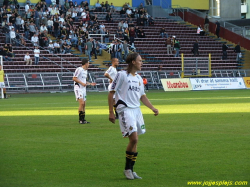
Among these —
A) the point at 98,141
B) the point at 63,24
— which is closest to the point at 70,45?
the point at 63,24

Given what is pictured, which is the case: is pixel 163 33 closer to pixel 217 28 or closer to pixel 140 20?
pixel 140 20

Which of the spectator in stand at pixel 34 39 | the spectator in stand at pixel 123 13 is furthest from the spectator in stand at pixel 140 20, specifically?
the spectator in stand at pixel 34 39

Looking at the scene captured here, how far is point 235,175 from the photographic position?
8500 millimetres

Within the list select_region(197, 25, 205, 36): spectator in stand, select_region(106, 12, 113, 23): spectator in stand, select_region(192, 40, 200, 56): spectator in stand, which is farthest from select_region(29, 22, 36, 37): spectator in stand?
select_region(197, 25, 205, 36): spectator in stand

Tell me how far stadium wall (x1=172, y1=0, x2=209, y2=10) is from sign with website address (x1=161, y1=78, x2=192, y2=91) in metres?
26.3

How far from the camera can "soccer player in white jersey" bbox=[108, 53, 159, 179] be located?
864cm

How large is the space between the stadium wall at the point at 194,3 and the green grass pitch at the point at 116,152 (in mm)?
51705

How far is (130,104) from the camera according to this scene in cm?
888

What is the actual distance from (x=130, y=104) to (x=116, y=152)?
2.67m

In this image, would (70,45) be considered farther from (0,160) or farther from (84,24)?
(0,160)

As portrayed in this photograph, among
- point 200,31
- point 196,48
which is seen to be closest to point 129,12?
point 200,31

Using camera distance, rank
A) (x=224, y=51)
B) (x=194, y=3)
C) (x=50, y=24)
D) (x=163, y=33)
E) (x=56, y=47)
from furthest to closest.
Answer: (x=194, y=3), (x=163, y=33), (x=224, y=51), (x=50, y=24), (x=56, y=47)

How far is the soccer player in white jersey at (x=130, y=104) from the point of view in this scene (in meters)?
8.64

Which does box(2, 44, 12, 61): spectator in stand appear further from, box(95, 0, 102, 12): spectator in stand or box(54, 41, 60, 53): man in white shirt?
box(95, 0, 102, 12): spectator in stand
